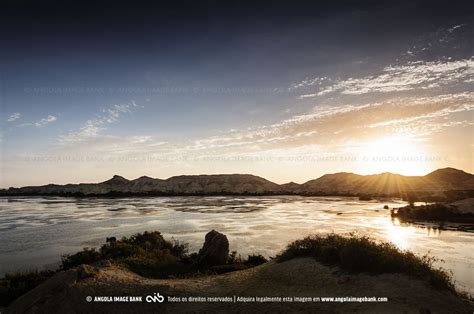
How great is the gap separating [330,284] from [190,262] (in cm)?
1055

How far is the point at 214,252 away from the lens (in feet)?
69.4

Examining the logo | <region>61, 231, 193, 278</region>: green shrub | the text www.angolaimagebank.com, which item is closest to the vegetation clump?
the text www.angolaimagebank.com

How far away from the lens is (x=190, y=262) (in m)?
21.9

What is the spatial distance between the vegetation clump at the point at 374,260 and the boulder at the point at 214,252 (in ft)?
19.8

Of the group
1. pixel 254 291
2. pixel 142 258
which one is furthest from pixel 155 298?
pixel 142 258

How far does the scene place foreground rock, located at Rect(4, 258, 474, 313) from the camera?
11.7 meters

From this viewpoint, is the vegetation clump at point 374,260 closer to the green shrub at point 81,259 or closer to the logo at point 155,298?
the logo at point 155,298

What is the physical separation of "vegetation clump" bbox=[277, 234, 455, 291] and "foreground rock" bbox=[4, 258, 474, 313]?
419 mm

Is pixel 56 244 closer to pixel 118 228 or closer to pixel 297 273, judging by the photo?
pixel 118 228

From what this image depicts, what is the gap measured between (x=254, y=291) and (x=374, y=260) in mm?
5094

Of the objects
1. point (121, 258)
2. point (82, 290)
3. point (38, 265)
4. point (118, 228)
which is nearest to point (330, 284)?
point (82, 290)

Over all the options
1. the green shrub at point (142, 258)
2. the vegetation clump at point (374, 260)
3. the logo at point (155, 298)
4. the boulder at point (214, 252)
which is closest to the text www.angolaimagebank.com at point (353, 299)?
the vegetation clump at point (374, 260)

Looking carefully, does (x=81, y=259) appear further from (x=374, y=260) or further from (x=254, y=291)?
(x=374, y=260)

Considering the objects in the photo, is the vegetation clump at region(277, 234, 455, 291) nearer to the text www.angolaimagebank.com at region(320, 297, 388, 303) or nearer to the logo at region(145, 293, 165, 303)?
the text www.angolaimagebank.com at region(320, 297, 388, 303)
